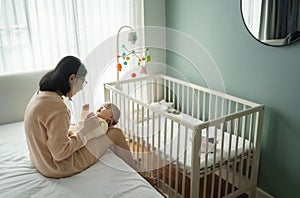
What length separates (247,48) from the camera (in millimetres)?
2270

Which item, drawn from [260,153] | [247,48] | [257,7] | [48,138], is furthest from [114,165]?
[257,7]

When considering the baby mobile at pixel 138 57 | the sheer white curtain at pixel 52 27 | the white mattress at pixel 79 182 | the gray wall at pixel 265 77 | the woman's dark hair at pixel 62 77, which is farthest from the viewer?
the baby mobile at pixel 138 57

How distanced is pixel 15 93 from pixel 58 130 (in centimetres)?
119

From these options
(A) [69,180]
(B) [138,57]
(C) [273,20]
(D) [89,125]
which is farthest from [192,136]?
(B) [138,57]

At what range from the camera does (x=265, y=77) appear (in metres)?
2.18

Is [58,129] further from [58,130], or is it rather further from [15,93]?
[15,93]

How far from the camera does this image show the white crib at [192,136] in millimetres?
1902

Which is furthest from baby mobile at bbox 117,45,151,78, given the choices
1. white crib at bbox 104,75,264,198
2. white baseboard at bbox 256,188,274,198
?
white baseboard at bbox 256,188,274,198

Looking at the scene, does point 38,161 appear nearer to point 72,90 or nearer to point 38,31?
point 72,90

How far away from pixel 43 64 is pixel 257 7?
1.84 meters

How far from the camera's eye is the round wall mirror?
189cm

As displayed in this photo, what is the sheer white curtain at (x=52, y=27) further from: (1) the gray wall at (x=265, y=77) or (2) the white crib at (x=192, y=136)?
(1) the gray wall at (x=265, y=77)

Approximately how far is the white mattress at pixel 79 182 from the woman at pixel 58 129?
6cm

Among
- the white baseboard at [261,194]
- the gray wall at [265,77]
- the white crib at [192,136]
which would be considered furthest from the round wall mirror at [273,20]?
the white baseboard at [261,194]
